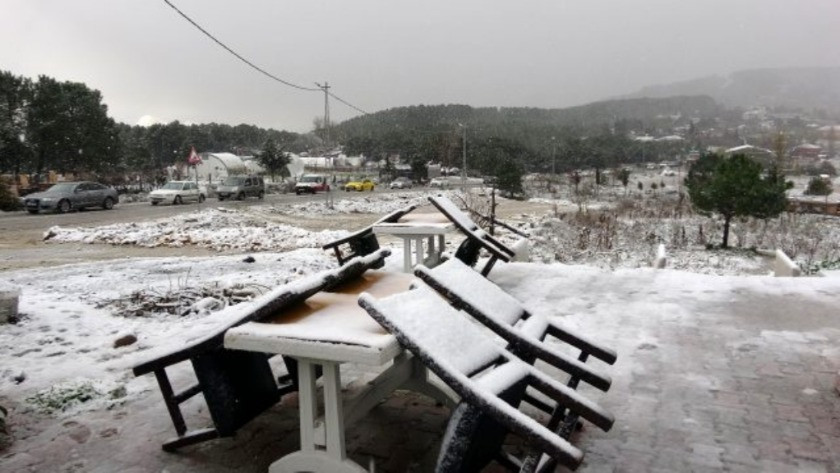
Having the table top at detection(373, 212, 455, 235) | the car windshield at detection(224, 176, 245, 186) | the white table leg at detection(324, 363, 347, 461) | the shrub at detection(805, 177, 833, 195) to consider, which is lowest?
the shrub at detection(805, 177, 833, 195)

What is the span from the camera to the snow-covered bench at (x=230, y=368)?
2.63m

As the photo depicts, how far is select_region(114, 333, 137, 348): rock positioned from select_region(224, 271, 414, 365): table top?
276 cm

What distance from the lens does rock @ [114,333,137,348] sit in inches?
191

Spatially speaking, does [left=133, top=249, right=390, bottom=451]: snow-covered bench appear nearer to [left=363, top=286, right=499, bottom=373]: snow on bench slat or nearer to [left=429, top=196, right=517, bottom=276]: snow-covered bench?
[left=363, top=286, right=499, bottom=373]: snow on bench slat

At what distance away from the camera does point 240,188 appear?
109ft

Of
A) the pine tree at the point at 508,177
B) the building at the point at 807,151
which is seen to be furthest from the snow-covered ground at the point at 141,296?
the building at the point at 807,151

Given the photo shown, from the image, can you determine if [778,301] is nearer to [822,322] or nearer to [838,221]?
[822,322]

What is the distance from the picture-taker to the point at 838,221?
89.6 ft

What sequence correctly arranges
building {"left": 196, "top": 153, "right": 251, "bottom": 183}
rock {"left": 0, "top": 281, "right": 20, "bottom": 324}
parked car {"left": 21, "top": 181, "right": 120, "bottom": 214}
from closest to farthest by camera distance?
rock {"left": 0, "top": 281, "right": 20, "bottom": 324} → parked car {"left": 21, "top": 181, "right": 120, "bottom": 214} → building {"left": 196, "top": 153, "right": 251, "bottom": 183}

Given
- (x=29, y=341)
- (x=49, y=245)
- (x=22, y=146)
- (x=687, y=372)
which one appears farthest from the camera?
(x=22, y=146)

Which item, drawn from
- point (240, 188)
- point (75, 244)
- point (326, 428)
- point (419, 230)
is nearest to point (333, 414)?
point (326, 428)

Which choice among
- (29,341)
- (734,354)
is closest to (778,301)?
(734,354)


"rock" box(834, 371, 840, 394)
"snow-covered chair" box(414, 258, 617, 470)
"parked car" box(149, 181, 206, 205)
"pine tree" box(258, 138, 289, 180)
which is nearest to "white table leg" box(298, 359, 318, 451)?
"snow-covered chair" box(414, 258, 617, 470)

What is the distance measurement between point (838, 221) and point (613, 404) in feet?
97.6
